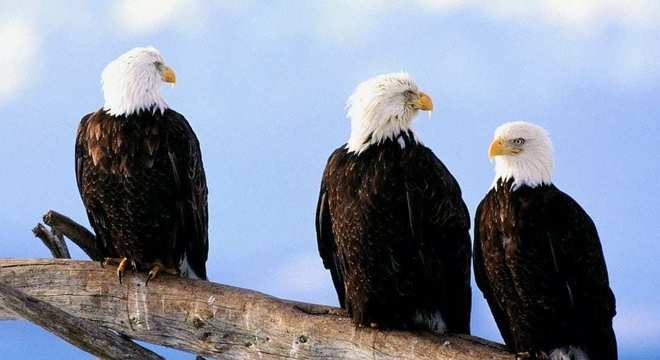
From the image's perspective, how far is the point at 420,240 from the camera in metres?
6.23

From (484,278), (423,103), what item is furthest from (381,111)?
(484,278)

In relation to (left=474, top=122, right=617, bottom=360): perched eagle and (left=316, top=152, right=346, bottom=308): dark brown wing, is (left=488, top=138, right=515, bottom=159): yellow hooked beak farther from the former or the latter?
(left=316, top=152, right=346, bottom=308): dark brown wing

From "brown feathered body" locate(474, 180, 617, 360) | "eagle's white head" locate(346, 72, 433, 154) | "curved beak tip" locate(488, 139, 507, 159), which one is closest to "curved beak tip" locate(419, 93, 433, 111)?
"eagle's white head" locate(346, 72, 433, 154)

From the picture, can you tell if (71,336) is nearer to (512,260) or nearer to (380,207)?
(380,207)

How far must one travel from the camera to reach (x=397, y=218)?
20.4 feet

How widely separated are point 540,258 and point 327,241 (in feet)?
3.87

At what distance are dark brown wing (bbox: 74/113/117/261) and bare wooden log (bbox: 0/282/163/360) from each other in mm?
657

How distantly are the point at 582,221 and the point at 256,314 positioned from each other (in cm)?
188

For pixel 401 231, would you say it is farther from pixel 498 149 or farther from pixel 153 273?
pixel 153 273

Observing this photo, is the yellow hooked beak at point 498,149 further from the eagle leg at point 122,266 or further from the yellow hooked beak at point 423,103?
the eagle leg at point 122,266

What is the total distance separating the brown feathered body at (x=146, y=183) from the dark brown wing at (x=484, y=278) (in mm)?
1725

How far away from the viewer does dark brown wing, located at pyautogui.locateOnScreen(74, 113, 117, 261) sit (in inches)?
284

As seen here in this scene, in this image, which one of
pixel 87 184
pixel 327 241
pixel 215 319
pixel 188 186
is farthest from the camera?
pixel 87 184

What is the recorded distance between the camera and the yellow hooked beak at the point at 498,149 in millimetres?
6234
